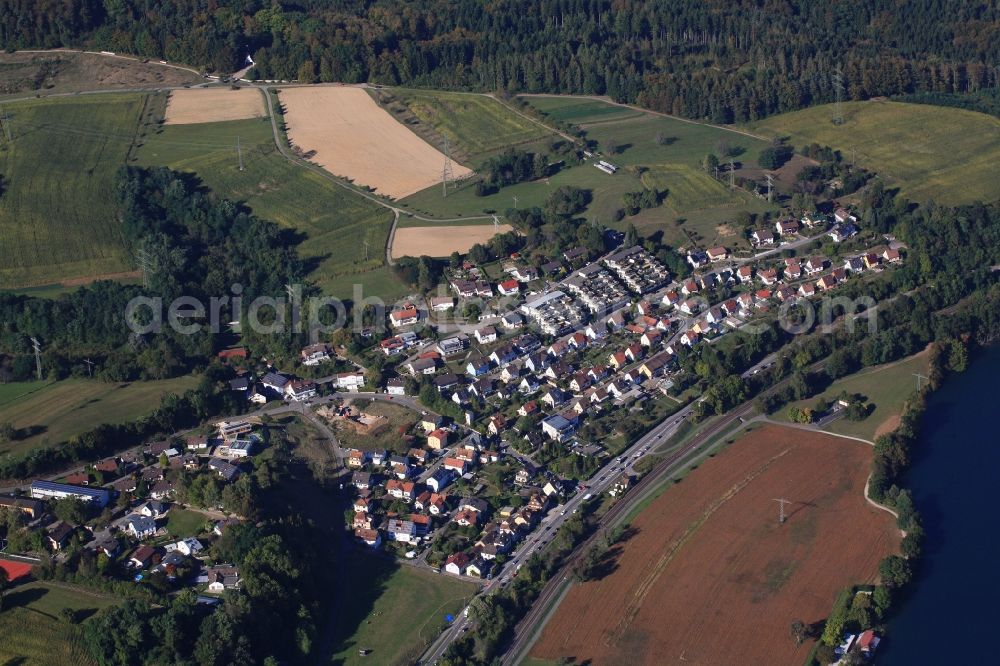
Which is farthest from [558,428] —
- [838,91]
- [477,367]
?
[838,91]

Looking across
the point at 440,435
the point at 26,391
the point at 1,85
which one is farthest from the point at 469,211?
the point at 1,85

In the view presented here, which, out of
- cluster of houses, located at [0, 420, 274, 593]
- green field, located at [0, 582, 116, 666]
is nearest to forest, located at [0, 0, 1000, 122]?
cluster of houses, located at [0, 420, 274, 593]

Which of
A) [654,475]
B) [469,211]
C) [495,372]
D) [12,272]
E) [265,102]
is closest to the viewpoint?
[654,475]

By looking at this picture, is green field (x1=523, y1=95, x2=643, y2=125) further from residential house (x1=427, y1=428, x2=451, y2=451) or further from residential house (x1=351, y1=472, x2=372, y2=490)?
residential house (x1=351, y1=472, x2=372, y2=490)

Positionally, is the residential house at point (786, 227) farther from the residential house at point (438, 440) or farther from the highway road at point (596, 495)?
the residential house at point (438, 440)

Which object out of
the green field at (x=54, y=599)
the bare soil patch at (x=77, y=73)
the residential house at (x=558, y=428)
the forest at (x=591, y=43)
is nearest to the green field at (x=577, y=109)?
the forest at (x=591, y=43)

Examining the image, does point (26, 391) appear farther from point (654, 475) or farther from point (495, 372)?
point (654, 475)

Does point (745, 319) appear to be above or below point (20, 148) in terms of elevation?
below
